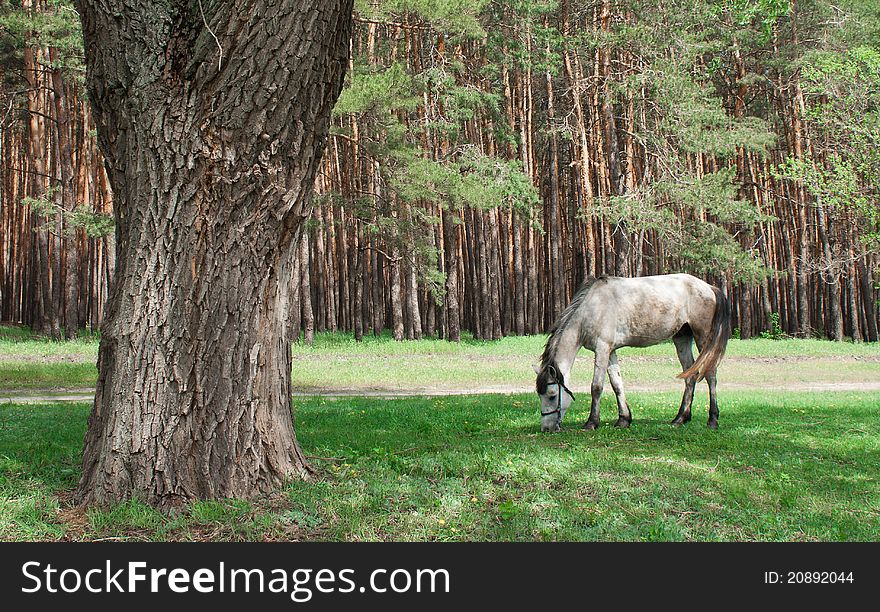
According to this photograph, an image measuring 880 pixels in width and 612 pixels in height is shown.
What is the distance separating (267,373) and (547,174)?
38.3 meters

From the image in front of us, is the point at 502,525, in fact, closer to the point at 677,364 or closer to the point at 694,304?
the point at 694,304

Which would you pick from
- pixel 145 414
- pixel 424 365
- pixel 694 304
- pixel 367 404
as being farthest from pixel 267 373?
pixel 424 365

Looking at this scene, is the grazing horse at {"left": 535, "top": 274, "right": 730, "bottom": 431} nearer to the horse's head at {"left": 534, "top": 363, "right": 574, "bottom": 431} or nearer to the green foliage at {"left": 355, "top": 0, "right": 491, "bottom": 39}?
the horse's head at {"left": 534, "top": 363, "right": 574, "bottom": 431}

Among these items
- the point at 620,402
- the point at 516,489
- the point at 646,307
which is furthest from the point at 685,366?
the point at 516,489

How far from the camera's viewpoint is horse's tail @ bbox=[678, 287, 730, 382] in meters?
10.5

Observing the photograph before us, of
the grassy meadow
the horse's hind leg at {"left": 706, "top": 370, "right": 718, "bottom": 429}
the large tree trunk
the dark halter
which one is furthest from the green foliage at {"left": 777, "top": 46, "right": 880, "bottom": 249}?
the large tree trunk

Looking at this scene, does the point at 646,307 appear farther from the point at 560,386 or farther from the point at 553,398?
the point at 553,398

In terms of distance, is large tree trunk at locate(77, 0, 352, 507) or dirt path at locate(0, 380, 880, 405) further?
dirt path at locate(0, 380, 880, 405)

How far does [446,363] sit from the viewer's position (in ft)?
80.9

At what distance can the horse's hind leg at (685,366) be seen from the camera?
429 inches

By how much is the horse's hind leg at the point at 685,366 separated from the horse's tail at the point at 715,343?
1.01 feet

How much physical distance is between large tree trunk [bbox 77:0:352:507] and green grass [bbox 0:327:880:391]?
46.6 feet

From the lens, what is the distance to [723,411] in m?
13.0

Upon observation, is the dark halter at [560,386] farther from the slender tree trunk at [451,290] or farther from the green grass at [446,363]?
the slender tree trunk at [451,290]
